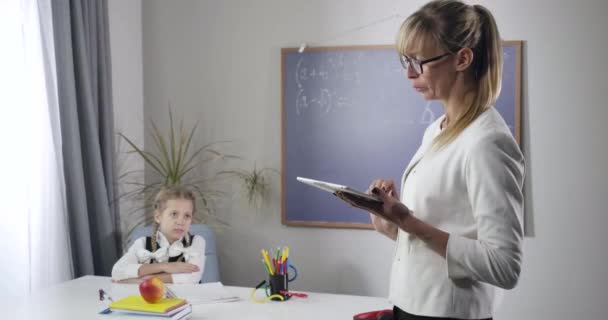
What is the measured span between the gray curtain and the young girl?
65 centimetres

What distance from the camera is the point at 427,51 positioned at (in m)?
1.20

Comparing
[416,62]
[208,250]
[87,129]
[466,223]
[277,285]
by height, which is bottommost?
[208,250]

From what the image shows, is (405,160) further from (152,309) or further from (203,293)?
(152,309)

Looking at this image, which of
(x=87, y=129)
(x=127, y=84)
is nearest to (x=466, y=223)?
(x=87, y=129)

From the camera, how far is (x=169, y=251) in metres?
2.52

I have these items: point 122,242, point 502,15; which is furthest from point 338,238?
point 502,15

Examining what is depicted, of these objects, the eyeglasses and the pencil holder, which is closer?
the eyeglasses

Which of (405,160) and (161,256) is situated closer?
(161,256)

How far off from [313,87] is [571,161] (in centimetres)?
146

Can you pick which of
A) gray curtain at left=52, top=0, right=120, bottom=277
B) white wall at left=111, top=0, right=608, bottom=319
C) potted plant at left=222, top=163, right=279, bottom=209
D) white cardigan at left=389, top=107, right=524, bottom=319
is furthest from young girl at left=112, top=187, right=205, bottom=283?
white cardigan at left=389, top=107, right=524, bottom=319

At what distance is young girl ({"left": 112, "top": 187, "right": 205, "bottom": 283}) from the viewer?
7.89ft

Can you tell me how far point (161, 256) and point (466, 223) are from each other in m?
1.63

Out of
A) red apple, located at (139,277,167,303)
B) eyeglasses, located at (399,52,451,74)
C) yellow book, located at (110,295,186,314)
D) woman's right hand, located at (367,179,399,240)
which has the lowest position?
yellow book, located at (110,295,186,314)

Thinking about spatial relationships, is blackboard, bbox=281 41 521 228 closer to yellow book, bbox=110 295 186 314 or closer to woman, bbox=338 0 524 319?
yellow book, bbox=110 295 186 314
